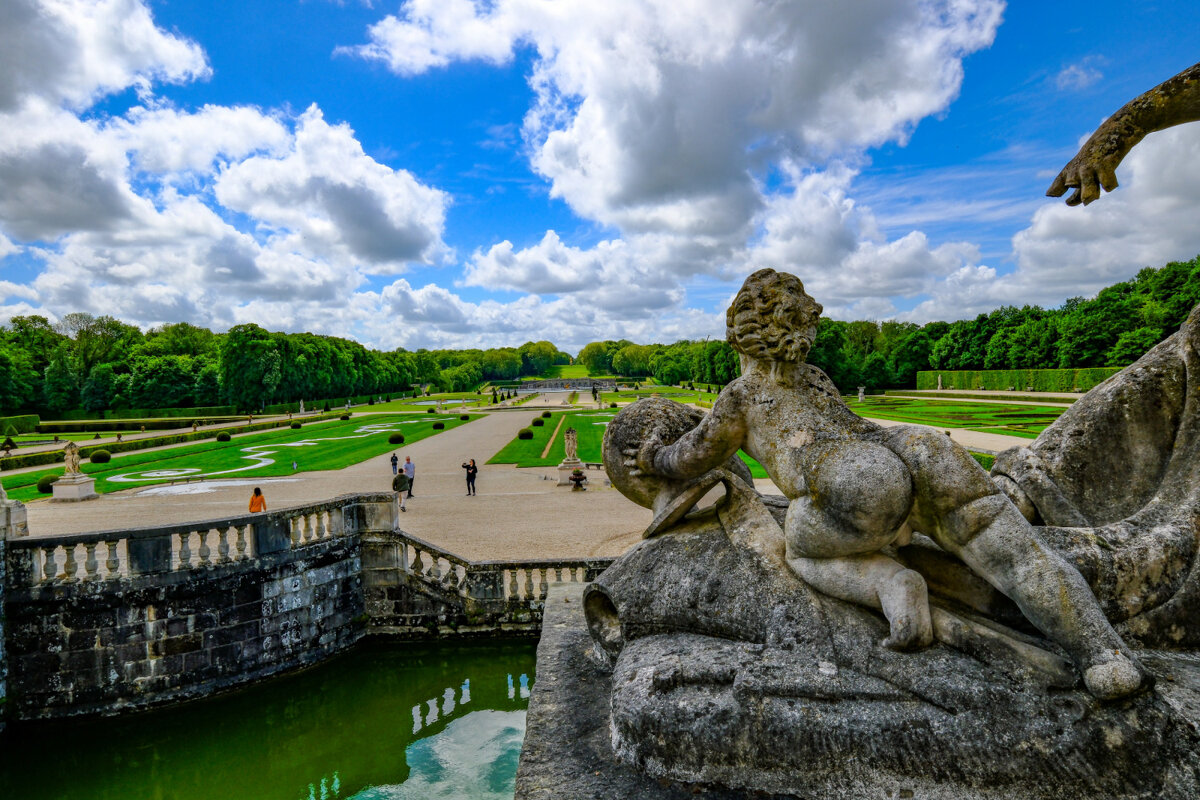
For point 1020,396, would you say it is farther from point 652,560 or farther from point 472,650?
point 652,560

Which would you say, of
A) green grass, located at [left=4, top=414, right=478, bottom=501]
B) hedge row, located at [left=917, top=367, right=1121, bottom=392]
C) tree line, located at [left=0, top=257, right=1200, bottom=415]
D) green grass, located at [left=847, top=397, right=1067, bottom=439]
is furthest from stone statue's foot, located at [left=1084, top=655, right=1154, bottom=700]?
hedge row, located at [left=917, top=367, right=1121, bottom=392]

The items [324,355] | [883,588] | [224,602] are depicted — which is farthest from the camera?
[324,355]

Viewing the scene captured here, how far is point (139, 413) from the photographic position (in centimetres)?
6694

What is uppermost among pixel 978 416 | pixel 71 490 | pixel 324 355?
pixel 324 355

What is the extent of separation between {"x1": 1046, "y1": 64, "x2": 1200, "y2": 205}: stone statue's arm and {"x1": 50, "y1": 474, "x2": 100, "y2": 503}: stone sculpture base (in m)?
26.9

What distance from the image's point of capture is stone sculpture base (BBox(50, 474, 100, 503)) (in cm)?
2158

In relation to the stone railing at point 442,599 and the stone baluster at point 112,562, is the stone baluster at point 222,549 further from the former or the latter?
the stone railing at point 442,599

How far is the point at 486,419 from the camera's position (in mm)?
56906

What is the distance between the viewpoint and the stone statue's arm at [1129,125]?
3.81 meters

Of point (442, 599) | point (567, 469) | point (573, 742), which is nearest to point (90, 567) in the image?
point (442, 599)

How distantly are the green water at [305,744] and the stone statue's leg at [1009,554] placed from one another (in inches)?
233

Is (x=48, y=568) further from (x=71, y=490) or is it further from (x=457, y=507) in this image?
(x=71, y=490)

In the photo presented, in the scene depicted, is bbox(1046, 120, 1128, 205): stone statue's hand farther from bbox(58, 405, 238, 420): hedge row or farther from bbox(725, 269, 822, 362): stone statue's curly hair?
bbox(58, 405, 238, 420): hedge row

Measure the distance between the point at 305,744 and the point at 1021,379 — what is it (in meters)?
74.1
